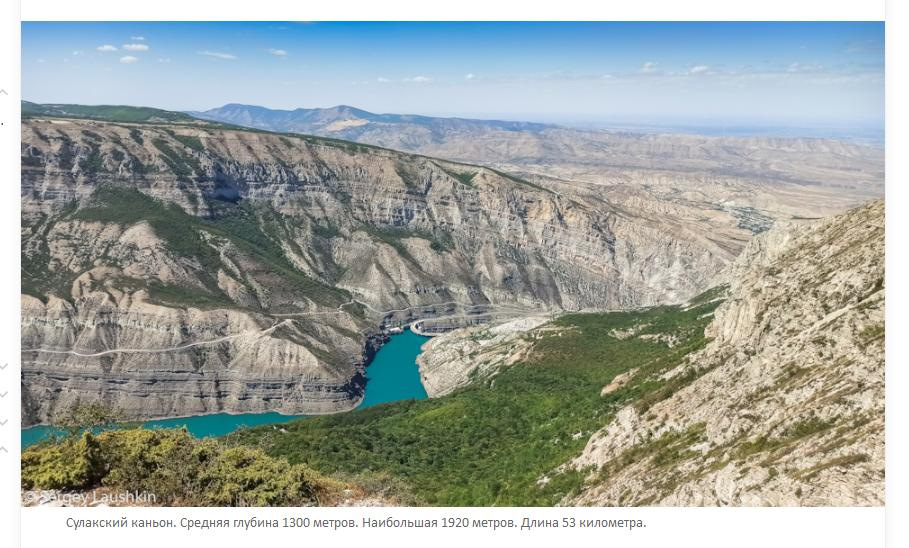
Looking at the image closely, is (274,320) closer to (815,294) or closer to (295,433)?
(295,433)

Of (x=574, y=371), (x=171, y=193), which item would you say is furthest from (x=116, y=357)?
(x=574, y=371)

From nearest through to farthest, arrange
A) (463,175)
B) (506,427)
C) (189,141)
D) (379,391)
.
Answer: (506,427) < (379,391) < (189,141) < (463,175)

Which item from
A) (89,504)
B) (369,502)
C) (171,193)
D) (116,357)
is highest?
(171,193)

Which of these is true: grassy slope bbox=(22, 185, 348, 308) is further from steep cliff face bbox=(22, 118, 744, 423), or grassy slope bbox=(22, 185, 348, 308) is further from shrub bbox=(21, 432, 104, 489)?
shrub bbox=(21, 432, 104, 489)

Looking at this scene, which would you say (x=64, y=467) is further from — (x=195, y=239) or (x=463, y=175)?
Result: (x=463, y=175)

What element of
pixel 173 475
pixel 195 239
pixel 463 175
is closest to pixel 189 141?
pixel 195 239

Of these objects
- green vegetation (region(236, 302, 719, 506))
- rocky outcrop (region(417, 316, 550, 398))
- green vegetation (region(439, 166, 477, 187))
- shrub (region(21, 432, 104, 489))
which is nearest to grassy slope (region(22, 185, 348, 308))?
rocky outcrop (region(417, 316, 550, 398))

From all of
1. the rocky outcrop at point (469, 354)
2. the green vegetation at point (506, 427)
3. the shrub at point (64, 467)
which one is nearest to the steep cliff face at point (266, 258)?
the rocky outcrop at point (469, 354)

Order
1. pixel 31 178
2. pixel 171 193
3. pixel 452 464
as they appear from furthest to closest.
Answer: pixel 171 193, pixel 31 178, pixel 452 464
